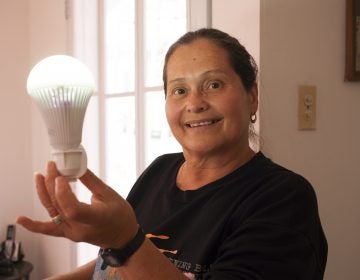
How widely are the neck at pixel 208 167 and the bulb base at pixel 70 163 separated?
0.31 metres

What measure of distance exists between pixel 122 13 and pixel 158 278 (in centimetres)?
114

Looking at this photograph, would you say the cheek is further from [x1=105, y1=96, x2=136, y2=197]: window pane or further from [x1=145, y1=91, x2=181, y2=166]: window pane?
[x1=105, y1=96, x2=136, y2=197]: window pane

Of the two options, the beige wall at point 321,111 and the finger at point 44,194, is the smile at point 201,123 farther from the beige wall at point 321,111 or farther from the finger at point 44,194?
the finger at point 44,194

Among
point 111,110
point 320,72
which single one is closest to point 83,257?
point 111,110

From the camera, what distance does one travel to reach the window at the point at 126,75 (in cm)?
122

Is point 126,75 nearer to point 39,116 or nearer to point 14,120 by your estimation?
point 39,116

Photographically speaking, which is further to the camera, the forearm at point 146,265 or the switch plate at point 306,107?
the switch plate at point 306,107

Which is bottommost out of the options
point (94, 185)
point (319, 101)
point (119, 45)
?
point (94, 185)

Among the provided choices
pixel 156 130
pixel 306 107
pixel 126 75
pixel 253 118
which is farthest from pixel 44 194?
pixel 126 75

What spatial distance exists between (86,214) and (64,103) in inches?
5.5

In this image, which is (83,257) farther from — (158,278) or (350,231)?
(158,278)

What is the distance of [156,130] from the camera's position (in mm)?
1265

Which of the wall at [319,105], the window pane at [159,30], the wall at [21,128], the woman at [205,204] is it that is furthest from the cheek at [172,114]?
the wall at [21,128]

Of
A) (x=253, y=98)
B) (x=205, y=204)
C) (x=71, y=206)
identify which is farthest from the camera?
(x=253, y=98)
